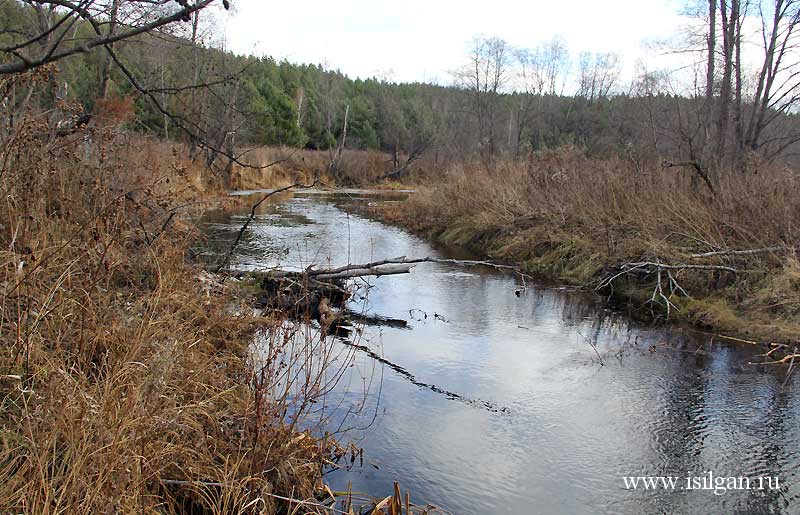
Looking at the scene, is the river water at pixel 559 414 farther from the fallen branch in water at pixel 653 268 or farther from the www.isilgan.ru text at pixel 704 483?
the fallen branch in water at pixel 653 268

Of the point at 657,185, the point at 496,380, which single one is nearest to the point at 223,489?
the point at 496,380

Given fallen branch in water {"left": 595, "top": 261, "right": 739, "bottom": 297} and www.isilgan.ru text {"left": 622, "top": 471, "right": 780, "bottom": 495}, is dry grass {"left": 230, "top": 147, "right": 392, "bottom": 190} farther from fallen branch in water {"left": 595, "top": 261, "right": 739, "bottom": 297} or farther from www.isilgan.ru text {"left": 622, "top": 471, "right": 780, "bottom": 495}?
www.isilgan.ru text {"left": 622, "top": 471, "right": 780, "bottom": 495}

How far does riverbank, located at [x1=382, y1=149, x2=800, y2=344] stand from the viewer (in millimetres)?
9109

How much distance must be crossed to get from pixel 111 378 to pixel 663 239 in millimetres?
9585

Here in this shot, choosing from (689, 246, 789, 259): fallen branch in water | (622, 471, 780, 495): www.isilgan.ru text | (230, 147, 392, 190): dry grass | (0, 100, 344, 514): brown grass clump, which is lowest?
(622, 471, 780, 495): www.isilgan.ru text

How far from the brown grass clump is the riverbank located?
671 centimetres

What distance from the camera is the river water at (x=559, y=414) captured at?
467cm

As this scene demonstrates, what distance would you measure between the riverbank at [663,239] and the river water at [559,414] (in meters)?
0.98

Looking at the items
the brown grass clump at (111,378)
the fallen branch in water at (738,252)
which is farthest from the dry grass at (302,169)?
the brown grass clump at (111,378)

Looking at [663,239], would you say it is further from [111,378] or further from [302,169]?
[302,169]

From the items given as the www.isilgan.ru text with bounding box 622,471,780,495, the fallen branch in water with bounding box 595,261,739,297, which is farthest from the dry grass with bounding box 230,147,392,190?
the www.isilgan.ru text with bounding box 622,471,780,495

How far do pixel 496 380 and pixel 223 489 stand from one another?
12.5ft

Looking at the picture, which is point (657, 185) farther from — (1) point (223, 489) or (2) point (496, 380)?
(1) point (223, 489)

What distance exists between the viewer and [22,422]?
3.01m
